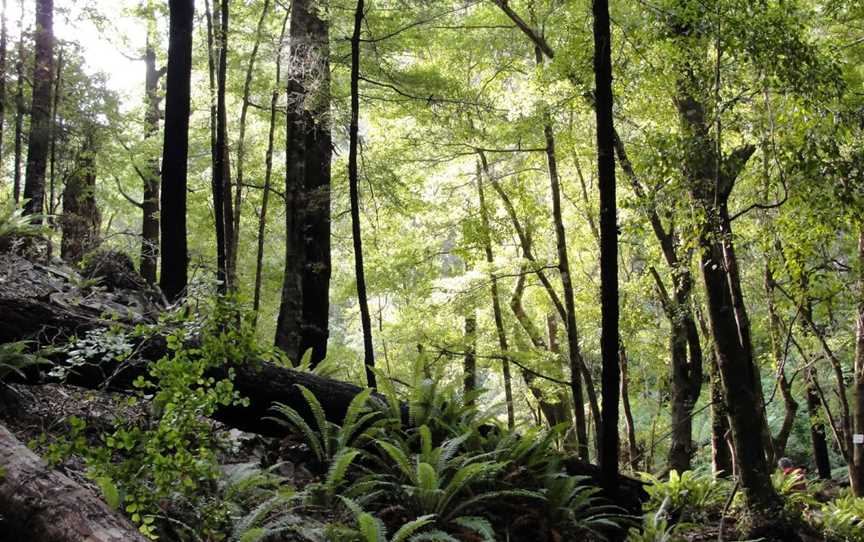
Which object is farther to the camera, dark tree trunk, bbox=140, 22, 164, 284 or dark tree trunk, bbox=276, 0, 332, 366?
dark tree trunk, bbox=140, 22, 164, 284

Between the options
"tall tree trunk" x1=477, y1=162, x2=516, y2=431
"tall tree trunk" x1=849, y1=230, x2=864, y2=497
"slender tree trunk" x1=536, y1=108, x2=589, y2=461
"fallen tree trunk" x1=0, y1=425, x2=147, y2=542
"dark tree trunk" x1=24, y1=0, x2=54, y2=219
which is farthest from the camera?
"tall tree trunk" x1=477, y1=162, x2=516, y2=431

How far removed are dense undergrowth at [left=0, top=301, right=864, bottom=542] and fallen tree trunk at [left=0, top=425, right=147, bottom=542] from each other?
0.36 feet

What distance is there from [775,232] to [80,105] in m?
12.1

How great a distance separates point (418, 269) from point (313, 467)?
9420 mm

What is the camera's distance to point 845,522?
10039 mm

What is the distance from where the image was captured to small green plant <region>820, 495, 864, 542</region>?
9.71 m

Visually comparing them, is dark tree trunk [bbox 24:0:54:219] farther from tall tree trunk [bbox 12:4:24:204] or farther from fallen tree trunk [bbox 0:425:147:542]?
Answer: fallen tree trunk [bbox 0:425:147:542]

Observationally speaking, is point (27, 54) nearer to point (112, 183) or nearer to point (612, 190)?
point (112, 183)

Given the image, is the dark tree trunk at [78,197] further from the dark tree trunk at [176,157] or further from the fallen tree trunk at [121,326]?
the fallen tree trunk at [121,326]

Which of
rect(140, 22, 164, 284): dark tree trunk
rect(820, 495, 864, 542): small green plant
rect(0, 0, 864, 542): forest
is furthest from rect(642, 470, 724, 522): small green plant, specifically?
rect(140, 22, 164, 284): dark tree trunk

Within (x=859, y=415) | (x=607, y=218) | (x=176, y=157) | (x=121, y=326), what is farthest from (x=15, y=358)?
(x=859, y=415)

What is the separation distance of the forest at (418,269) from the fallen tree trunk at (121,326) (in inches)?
1.1

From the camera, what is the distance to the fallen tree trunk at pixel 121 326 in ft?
15.6

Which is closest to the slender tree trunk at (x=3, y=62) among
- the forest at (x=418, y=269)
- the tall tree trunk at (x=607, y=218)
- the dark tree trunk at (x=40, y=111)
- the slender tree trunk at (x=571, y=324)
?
the forest at (x=418, y=269)
